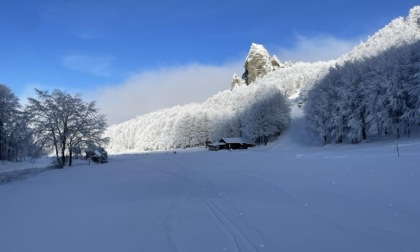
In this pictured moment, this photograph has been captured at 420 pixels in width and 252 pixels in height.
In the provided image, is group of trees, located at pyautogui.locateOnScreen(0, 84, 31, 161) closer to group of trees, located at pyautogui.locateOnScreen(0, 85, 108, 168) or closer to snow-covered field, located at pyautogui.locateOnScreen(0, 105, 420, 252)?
group of trees, located at pyautogui.locateOnScreen(0, 85, 108, 168)

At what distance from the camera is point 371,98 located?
54.5m

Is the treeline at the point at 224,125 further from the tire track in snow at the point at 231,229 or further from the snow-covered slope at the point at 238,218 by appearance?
the tire track in snow at the point at 231,229

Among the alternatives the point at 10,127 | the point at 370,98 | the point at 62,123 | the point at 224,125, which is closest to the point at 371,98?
the point at 370,98

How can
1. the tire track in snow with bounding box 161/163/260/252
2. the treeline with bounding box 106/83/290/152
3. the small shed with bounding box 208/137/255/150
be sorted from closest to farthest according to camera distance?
the tire track in snow with bounding box 161/163/260/252, the treeline with bounding box 106/83/290/152, the small shed with bounding box 208/137/255/150

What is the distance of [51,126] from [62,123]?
2689mm

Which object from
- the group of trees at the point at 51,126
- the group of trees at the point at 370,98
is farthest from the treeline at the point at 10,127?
the group of trees at the point at 370,98

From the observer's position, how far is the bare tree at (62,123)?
5119cm

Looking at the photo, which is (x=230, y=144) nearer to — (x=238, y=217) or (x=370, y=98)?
(x=370, y=98)

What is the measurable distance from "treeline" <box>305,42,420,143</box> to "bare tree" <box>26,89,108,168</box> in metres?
42.1

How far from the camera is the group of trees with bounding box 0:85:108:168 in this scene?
169 ft

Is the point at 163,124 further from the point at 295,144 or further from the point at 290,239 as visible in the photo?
the point at 290,239

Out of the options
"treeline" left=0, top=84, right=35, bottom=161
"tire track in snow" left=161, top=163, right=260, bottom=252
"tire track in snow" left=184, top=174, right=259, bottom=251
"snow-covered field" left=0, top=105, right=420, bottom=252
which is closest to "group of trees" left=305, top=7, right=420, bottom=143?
"snow-covered field" left=0, top=105, right=420, bottom=252

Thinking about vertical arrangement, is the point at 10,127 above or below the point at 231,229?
above

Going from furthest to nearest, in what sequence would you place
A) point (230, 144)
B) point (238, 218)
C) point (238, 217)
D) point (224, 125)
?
point (224, 125) < point (230, 144) < point (238, 217) < point (238, 218)
